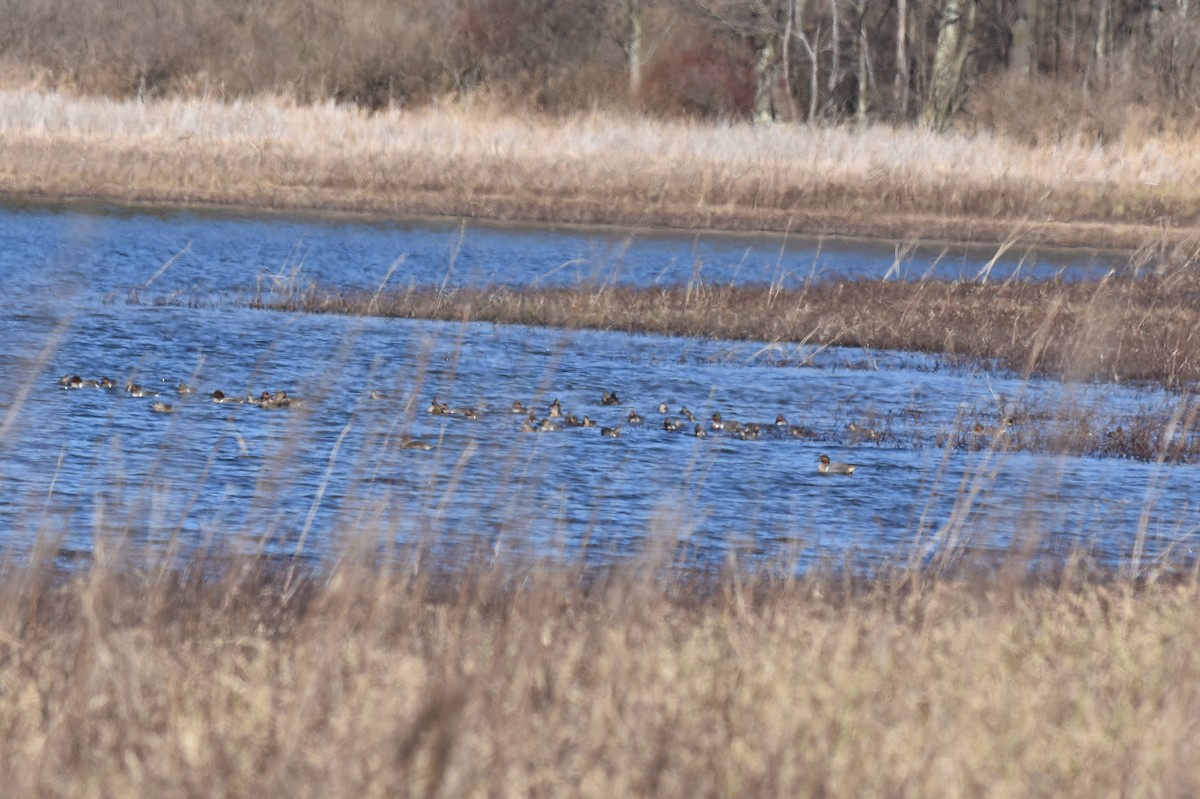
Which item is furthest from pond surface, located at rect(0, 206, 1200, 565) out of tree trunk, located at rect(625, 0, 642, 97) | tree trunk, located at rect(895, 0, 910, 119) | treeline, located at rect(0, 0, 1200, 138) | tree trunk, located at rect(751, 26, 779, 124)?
tree trunk, located at rect(625, 0, 642, 97)

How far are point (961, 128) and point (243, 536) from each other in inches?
1040

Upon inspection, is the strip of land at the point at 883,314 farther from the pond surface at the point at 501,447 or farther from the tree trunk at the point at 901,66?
the tree trunk at the point at 901,66

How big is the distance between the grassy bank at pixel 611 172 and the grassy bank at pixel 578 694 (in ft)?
67.5

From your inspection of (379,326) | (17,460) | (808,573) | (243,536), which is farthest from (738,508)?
(379,326)

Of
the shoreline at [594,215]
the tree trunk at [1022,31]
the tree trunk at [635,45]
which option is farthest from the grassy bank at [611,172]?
the tree trunk at [635,45]

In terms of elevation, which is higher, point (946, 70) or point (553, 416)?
point (553, 416)

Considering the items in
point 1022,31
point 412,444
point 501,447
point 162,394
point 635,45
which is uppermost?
point 412,444

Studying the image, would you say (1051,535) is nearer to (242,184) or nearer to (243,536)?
(243,536)

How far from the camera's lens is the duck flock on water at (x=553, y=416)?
10250 mm

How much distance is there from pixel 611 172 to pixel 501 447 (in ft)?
58.1

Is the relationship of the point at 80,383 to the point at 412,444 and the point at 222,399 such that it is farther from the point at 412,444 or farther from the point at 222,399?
the point at 412,444

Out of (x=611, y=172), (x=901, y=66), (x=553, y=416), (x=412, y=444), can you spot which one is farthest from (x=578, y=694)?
(x=901, y=66)

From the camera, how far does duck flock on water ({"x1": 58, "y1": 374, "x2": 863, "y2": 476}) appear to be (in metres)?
10.2

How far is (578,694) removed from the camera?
13.8 feet
